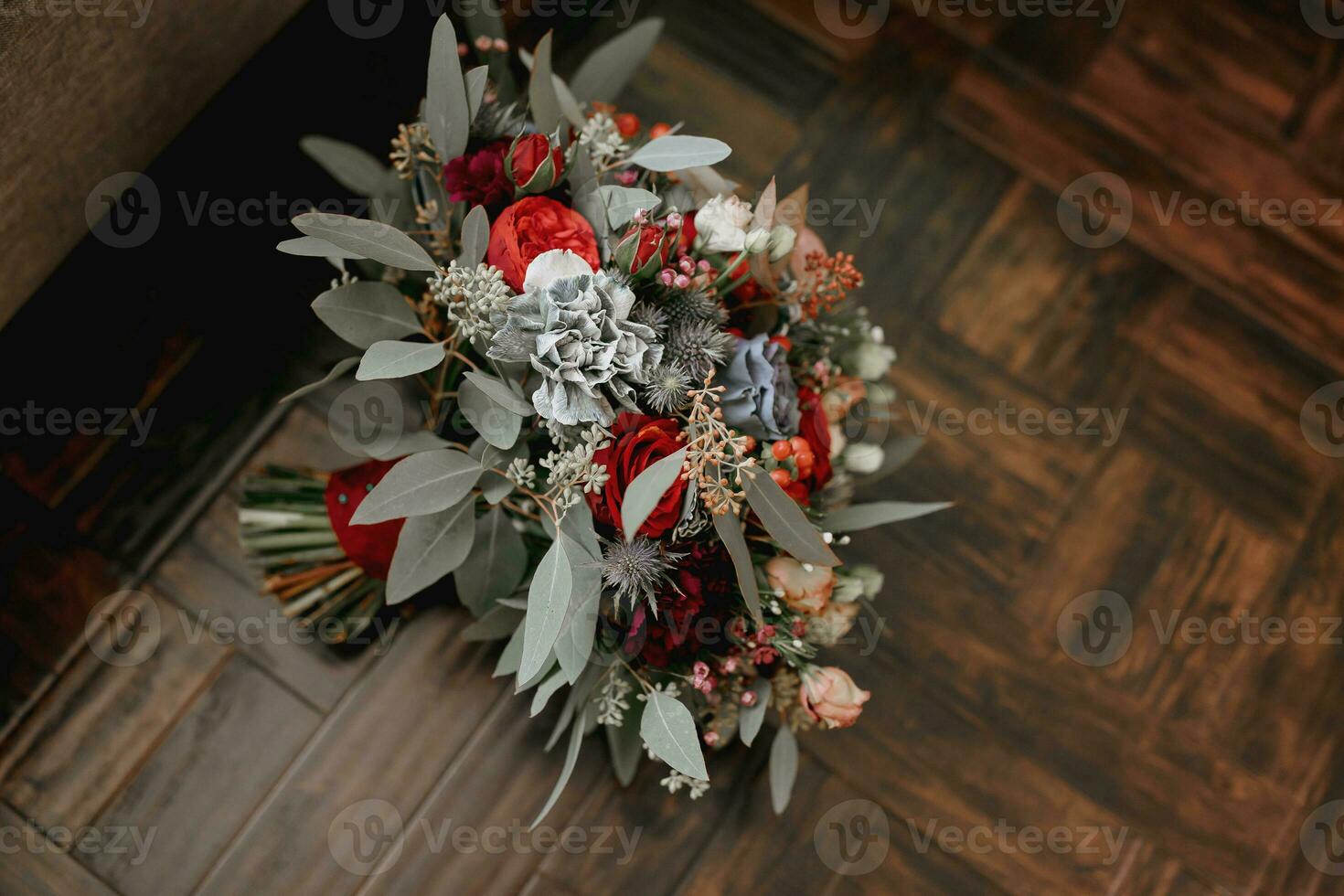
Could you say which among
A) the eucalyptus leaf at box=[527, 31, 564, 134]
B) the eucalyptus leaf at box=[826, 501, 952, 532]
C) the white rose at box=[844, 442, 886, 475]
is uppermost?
the eucalyptus leaf at box=[527, 31, 564, 134]

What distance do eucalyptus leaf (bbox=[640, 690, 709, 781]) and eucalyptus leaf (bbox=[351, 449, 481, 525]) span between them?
0.93 feet

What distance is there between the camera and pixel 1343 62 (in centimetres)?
168

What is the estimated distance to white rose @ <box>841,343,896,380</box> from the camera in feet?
3.72

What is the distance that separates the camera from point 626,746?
1189 millimetres

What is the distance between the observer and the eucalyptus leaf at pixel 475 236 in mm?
847

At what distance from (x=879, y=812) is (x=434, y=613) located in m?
0.69

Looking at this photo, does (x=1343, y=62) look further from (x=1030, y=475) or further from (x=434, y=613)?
(x=434, y=613)
